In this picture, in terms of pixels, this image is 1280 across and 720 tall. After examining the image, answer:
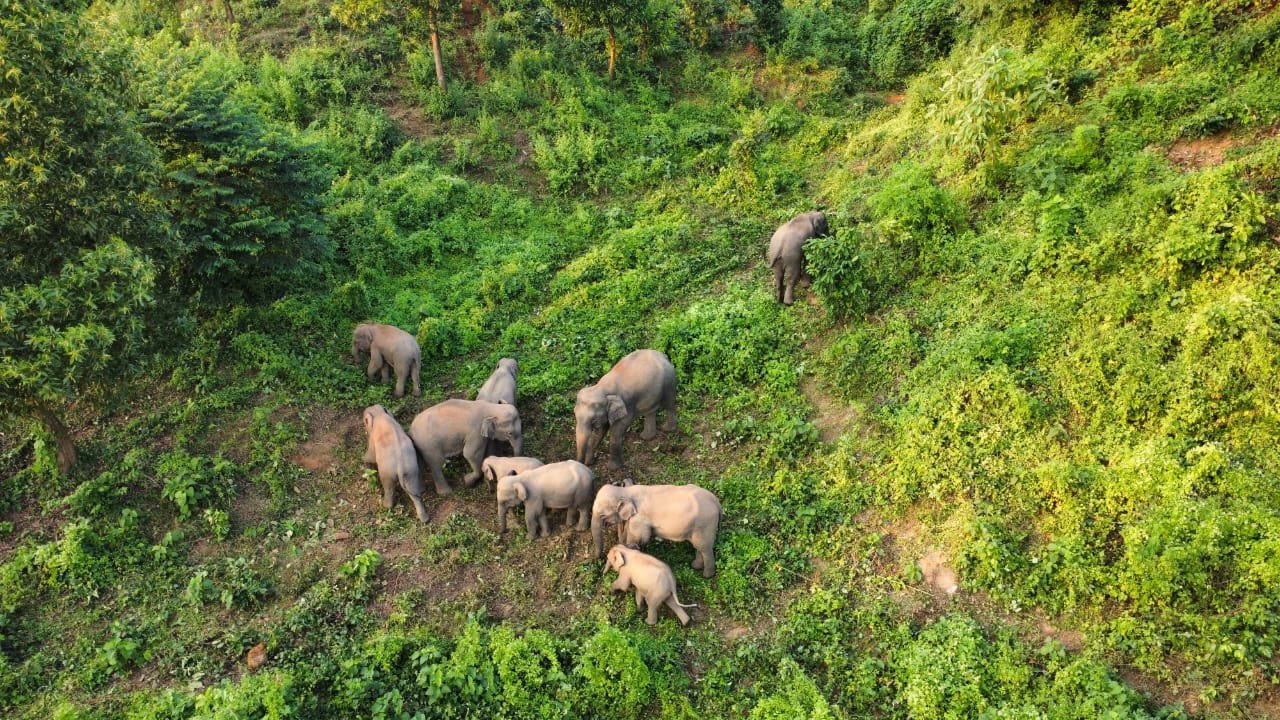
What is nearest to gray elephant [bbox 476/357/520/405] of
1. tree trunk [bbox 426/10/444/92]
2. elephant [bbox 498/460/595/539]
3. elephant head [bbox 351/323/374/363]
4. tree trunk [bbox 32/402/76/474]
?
elephant [bbox 498/460/595/539]

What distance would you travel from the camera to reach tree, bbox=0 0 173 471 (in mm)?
9492

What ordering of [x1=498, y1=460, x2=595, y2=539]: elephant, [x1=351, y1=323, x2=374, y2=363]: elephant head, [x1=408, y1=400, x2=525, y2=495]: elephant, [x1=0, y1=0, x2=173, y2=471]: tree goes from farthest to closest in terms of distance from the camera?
[x1=351, y1=323, x2=374, y2=363]: elephant head → [x1=408, y1=400, x2=525, y2=495]: elephant → [x1=498, y1=460, x2=595, y2=539]: elephant → [x1=0, y1=0, x2=173, y2=471]: tree

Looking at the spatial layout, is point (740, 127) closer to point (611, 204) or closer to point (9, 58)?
point (611, 204)

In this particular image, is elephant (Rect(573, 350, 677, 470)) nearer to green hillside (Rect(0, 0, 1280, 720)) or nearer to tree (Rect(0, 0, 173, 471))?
green hillside (Rect(0, 0, 1280, 720))

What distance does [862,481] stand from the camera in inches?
423

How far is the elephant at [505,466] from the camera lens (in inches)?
436

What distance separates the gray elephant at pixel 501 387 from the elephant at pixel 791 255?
548 cm

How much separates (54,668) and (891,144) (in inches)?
725

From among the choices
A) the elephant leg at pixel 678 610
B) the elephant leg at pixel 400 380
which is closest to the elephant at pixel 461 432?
the elephant leg at pixel 400 380

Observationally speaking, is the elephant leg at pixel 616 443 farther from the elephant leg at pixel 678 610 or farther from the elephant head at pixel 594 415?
the elephant leg at pixel 678 610

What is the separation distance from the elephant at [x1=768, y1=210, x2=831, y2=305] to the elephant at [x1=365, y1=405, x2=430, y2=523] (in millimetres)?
7618

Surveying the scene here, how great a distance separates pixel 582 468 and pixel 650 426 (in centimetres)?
220

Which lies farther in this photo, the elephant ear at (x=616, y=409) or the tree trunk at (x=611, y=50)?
the tree trunk at (x=611, y=50)

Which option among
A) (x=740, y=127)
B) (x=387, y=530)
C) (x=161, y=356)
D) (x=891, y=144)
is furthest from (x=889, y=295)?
(x=161, y=356)
